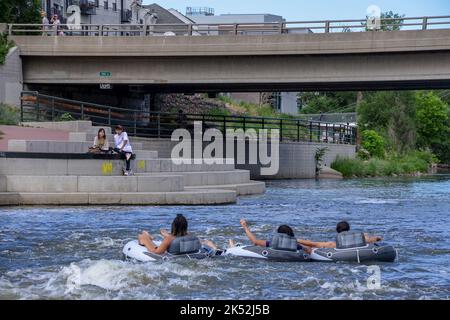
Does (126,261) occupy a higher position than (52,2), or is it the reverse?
(52,2)

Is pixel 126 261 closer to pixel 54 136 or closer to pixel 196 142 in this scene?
pixel 54 136

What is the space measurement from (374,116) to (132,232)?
57.6 metres

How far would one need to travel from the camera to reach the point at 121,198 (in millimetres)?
27141

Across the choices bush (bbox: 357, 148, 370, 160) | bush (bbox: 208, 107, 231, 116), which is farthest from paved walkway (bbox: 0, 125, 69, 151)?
bush (bbox: 208, 107, 231, 116)

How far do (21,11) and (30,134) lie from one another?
30.5 metres

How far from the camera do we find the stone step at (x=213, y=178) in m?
31.1

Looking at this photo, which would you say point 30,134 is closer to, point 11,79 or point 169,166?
point 169,166

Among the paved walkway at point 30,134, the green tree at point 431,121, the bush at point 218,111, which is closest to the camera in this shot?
the paved walkway at point 30,134

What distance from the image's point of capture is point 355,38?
3991 cm

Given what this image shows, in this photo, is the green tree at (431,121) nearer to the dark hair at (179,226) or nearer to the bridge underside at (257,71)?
the bridge underside at (257,71)

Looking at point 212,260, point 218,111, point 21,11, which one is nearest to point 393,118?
point 218,111

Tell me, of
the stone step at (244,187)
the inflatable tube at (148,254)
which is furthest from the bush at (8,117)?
the inflatable tube at (148,254)

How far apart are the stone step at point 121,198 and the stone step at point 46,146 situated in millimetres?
2018
